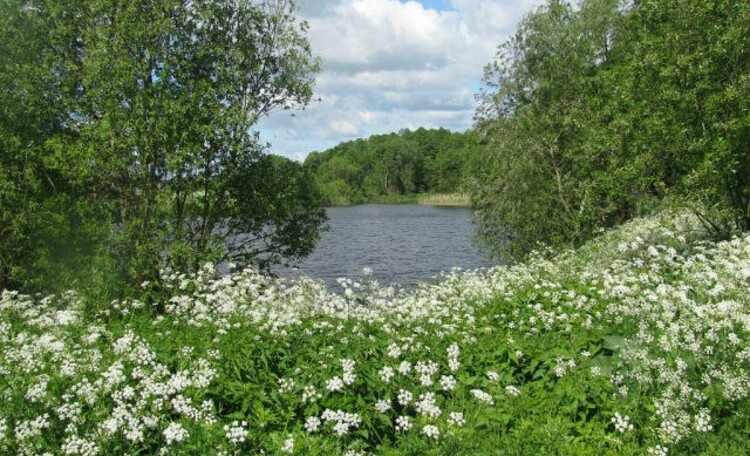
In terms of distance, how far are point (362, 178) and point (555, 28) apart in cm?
14514

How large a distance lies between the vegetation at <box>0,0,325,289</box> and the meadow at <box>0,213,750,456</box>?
788 cm

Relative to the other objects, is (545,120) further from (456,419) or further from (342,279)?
(456,419)

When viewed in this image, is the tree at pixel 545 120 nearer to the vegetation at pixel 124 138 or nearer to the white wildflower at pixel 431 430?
the vegetation at pixel 124 138

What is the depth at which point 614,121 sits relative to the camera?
1661cm

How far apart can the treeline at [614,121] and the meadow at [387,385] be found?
7.36 m

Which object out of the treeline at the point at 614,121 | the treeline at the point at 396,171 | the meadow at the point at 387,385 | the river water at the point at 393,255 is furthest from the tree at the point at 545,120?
the treeline at the point at 396,171

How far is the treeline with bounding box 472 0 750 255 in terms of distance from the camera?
13977 millimetres

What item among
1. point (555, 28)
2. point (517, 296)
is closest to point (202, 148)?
point (517, 296)

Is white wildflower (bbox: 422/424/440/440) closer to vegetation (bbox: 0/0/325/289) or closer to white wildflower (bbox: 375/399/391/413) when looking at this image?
white wildflower (bbox: 375/399/391/413)

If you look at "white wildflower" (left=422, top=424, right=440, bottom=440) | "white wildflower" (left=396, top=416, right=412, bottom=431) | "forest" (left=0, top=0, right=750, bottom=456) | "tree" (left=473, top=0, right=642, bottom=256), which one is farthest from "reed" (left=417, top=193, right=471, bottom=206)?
"white wildflower" (left=422, top=424, right=440, bottom=440)

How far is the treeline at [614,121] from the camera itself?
1398cm

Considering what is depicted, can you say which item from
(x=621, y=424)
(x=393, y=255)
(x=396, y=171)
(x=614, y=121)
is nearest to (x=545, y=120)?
(x=614, y=121)

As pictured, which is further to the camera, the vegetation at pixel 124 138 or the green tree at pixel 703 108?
the vegetation at pixel 124 138

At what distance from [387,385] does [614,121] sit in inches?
541
